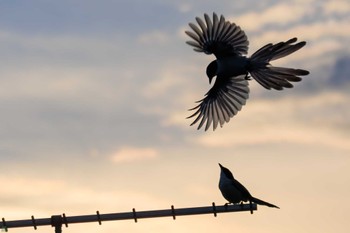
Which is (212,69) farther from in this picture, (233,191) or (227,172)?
(227,172)

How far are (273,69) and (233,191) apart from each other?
4.48 meters

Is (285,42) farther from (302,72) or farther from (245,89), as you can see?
(245,89)

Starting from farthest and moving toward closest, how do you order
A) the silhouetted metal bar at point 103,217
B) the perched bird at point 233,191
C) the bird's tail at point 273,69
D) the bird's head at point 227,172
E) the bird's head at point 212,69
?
the bird's head at point 227,172 < the perched bird at point 233,191 < the bird's head at point 212,69 < the bird's tail at point 273,69 < the silhouetted metal bar at point 103,217

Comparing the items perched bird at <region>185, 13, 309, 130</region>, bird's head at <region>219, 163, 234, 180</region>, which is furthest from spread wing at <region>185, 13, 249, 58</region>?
bird's head at <region>219, 163, 234, 180</region>

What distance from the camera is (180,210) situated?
17969 millimetres

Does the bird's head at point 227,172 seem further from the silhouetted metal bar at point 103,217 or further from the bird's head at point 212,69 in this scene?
the silhouetted metal bar at point 103,217

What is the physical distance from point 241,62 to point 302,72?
6.21ft

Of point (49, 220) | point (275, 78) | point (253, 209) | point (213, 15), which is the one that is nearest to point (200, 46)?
point (213, 15)

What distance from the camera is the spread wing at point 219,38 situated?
825 inches

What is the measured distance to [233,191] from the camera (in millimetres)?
23047

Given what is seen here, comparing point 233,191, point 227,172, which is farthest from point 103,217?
point 227,172

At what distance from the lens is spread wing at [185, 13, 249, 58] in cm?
2095

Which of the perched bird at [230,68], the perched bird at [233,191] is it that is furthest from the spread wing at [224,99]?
the perched bird at [233,191]

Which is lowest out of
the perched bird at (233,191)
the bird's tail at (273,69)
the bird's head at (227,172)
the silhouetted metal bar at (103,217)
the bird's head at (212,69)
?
the silhouetted metal bar at (103,217)
